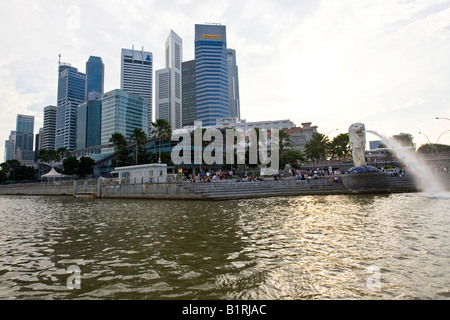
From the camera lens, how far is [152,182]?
107 ft

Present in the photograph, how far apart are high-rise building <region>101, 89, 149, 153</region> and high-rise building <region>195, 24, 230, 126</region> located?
40.4 meters

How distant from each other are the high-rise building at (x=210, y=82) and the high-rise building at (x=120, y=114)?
40.4 m

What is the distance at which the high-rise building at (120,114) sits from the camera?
511 feet

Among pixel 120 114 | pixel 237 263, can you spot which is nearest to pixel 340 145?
pixel 237 263

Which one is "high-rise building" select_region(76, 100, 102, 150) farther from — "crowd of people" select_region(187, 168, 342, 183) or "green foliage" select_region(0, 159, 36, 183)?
"crowd of people" select_region(187, 168, 342, 183)

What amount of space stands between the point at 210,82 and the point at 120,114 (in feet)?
206

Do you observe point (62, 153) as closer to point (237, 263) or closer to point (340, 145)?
point (340, 145)

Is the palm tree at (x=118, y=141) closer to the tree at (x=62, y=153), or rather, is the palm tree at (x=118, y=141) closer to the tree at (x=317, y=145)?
the tree at (x=62, y=153)

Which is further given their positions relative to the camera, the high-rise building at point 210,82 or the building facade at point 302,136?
the high-rise building at point 210,82

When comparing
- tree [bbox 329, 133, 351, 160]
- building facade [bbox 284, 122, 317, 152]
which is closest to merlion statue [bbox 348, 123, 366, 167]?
tree [bbox 329, 133, 351, 160]

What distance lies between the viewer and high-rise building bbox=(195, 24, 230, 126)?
173 m

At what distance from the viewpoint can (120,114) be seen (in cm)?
15725

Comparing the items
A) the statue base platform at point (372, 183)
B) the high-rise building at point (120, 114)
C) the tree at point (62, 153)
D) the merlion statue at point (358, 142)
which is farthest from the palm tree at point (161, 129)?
the high-rise building at point (120, 114)
